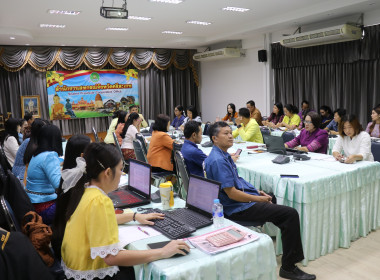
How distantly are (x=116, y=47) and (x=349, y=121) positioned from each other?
312 inches

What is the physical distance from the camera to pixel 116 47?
10.1 m

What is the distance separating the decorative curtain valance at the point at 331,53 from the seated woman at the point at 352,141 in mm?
3758

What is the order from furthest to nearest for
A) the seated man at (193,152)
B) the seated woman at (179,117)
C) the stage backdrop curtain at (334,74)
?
the seated woman at (179,117) < the stage backdrop curtain at (334,74) < the seated man at (193,152)

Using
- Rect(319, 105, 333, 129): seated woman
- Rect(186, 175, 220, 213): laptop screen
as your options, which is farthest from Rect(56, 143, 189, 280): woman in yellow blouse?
Rect(319, 105, 333, 129): seated woman

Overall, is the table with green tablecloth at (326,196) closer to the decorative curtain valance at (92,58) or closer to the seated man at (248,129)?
the seated man at (248,129)

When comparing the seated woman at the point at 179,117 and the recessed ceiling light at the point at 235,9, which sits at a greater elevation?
the recessed ceiling light at the point at 235,9

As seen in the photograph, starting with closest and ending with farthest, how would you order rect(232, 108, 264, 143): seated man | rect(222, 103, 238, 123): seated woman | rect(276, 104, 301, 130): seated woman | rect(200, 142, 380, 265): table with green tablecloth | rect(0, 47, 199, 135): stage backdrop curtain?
rect(200, 142, 380, 265): table with green tablecloth, rect(232, 108, 264, 143): seated man, rect(276, 104, 301, 130): seated woman, rect(222, 103, 238, 123): seated woman, rect(0, 47, 199, 135): stage backdrop curtain

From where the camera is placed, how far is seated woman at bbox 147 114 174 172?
425cm

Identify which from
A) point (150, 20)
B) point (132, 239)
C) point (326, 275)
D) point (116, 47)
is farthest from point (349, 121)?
point (116, 47)

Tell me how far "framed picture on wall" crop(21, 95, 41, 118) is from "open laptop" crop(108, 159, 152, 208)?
25.0 ft

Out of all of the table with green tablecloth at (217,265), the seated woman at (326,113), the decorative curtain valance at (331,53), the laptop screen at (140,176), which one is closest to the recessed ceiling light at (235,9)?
the decorative curtain valance at (331,53)

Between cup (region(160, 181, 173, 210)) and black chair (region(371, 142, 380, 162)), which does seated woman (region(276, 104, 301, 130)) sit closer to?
black chair (region(371, 142, 380, 162))

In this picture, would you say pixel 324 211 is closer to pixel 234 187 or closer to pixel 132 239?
pixel 234 187

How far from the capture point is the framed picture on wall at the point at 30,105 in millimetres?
9156
